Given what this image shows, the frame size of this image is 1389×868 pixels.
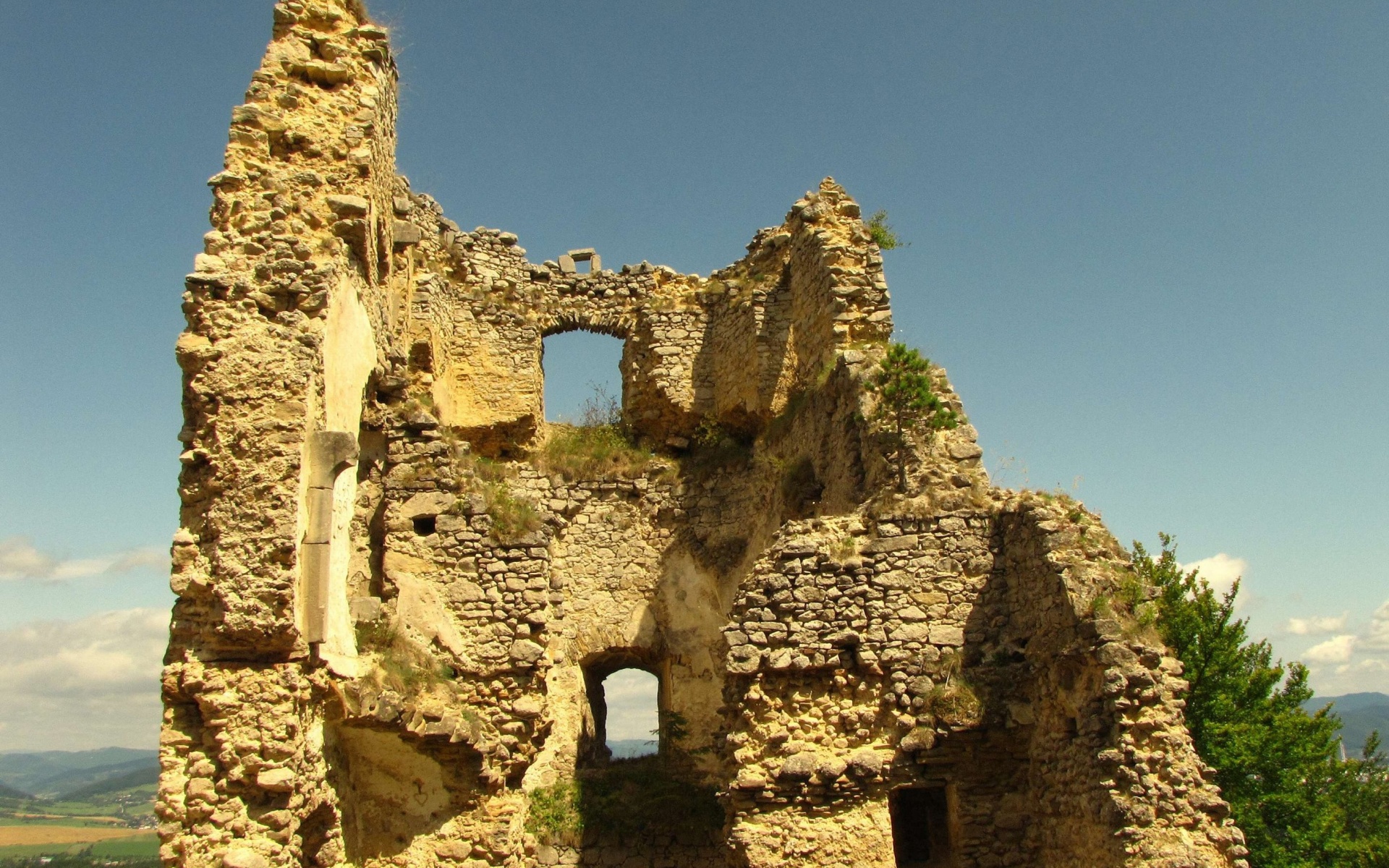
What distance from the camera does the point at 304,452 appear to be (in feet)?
25.8

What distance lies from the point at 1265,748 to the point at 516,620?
10573 millimetres

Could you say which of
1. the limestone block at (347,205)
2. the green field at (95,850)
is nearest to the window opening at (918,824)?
the limestone block at (347,205)

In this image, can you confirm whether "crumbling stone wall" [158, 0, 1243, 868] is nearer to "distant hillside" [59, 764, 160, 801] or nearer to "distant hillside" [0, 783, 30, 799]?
"distant hillside" [59, 764, 160, 801]

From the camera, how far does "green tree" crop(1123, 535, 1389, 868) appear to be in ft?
43.5

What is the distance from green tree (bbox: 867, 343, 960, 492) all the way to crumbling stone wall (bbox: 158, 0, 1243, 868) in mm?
155

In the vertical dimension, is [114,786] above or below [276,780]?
below

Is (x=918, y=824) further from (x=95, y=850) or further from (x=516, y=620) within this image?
(x=95, y=850)

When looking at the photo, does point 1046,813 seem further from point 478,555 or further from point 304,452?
point 304,452

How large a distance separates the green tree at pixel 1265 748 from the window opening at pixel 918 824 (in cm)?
376

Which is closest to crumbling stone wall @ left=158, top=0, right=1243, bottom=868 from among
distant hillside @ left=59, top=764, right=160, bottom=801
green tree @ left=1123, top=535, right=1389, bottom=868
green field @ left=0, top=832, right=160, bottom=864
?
green tree @ left=1123, top=535, right=1389, bottom=868

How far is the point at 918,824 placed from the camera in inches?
457

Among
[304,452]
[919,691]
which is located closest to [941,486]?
[919,691]

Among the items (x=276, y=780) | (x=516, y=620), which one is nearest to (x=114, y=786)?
(x=516, y=620)

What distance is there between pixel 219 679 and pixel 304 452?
1.79 m
